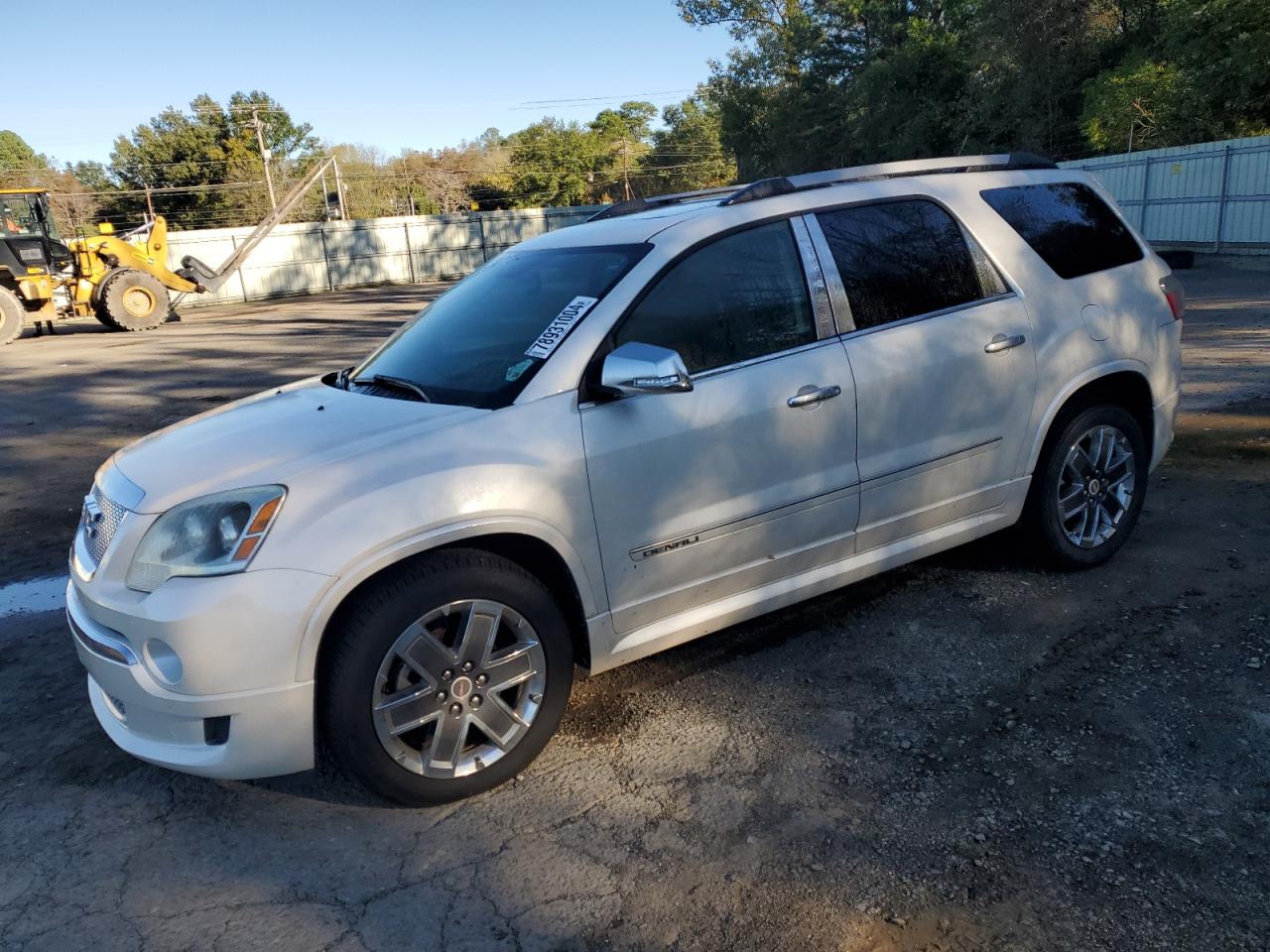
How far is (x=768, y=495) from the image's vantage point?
3422 millimetres

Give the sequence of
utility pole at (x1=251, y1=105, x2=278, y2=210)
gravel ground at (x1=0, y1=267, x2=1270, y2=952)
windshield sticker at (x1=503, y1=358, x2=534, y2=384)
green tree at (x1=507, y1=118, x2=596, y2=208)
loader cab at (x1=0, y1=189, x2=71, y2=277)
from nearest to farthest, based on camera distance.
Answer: gravel ground at (x1=0, y1=267, x2=1270, y2=952) < windshield sticker at (x1=503, y1=358, x2=534, y2=384) < loader cab at (x1=0, y1=189, x2=71, y2=277) < utility pole at (x1=251, y1=105, x2=278, y2=210) < green tree at (x1=507, y1=118, x2=596, y2=208)

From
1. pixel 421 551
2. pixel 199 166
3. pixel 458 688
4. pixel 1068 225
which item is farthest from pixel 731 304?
pixel 199 166

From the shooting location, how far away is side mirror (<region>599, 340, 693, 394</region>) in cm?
299

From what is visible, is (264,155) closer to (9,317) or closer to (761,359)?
(9,317)

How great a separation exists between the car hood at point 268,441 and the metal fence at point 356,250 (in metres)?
29.5

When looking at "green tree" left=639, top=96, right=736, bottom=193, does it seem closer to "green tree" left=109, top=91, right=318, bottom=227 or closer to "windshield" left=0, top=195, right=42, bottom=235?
"green tree" left=109, top=91, right=318, bottom=227

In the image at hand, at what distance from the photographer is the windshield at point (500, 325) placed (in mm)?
3285

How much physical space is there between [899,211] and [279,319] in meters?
21.8

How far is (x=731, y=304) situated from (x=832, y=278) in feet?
1.54

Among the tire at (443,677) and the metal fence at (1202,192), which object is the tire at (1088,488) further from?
the metal fence at (1202,192)

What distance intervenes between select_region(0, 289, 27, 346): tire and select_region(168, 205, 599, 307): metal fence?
37.7 ft

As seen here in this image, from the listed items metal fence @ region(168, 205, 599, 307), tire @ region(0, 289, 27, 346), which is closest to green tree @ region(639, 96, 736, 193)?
metal fence @ region(168, 205, 599, 307)

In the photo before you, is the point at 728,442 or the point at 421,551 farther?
the point at 728,442

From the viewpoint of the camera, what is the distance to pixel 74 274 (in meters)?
20.8
